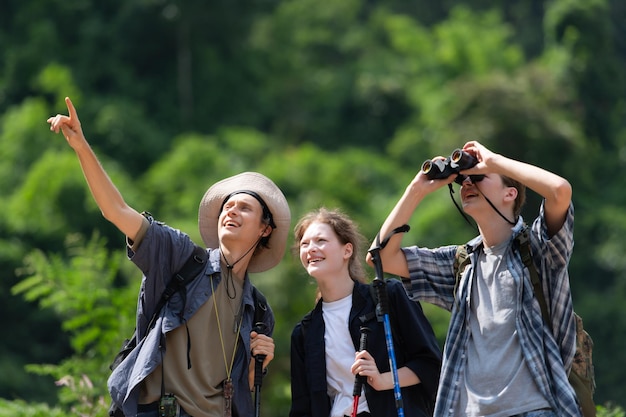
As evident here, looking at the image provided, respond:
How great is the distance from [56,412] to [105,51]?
89.8ft

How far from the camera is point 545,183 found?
3809 mm

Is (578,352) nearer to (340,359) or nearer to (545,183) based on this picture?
(545,183)

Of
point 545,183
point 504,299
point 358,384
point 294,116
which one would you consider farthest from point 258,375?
point 294,116

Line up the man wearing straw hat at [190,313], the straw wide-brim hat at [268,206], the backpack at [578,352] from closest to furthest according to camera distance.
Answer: the backpack at [578,352] → the man wearing straw hat at [190,313] → the straw wide-brim hat at [268,206]

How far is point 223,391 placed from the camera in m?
4.37

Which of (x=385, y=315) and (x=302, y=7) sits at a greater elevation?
(x=302, y=7)

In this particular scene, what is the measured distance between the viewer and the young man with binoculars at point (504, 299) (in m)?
3.83

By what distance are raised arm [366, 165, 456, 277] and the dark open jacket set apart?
0.28m

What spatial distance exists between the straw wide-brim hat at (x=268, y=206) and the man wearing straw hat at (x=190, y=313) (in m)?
0.01

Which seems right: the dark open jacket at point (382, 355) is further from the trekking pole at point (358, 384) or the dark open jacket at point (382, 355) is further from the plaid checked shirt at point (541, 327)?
A: the plaid checked shirt at point (541, 327)

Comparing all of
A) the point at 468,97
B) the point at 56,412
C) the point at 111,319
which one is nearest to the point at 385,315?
the point at 56,412

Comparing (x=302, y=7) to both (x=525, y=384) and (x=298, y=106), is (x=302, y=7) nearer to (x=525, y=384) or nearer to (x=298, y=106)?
(x=298, y=106)

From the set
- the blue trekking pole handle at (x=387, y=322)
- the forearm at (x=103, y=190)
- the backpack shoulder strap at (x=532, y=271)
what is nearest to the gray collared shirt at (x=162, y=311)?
the forearm at (x=103, y=190)

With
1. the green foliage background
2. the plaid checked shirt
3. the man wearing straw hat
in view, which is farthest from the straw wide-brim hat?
the green foliage background
